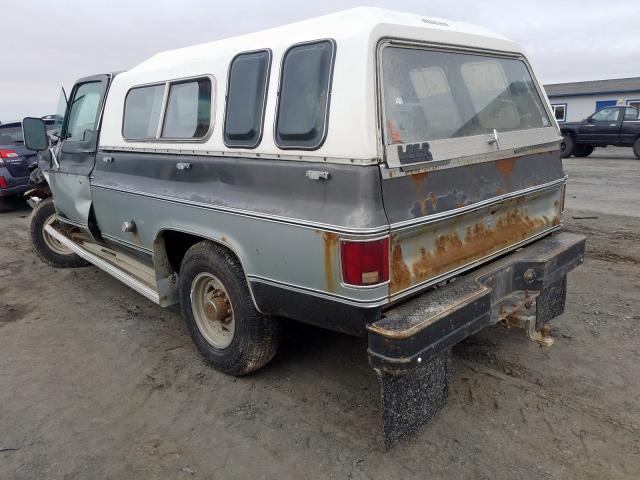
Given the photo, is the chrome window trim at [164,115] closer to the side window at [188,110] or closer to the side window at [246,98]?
the side window at [188,110]

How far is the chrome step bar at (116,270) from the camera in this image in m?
4.01

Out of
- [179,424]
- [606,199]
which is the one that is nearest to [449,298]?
[179,424]

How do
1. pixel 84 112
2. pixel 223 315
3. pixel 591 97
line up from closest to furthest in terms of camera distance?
pixel 223 315 → pixel 84 112 → pixel 591 97

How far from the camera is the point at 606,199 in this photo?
909 cm

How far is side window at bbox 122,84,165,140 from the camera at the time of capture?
3.78 meters

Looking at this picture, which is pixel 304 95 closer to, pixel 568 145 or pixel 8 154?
pixel 8 154

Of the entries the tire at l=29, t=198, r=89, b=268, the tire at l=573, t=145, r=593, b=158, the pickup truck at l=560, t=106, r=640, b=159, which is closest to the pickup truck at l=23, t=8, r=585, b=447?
the tire at l=29, t=198, r=89, b=268

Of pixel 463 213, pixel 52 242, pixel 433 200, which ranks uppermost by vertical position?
pixel 433 200

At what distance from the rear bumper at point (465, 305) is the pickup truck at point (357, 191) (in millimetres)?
10

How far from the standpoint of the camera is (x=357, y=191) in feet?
7.86

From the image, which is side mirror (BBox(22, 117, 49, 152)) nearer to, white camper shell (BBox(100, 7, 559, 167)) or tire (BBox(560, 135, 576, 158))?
white camper shell (BBox(100, 7, 559, 167))

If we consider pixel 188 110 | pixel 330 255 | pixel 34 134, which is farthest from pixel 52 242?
pixel 330 255

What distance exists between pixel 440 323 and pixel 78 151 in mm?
3715

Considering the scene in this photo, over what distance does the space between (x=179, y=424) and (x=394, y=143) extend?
2.00 meters
